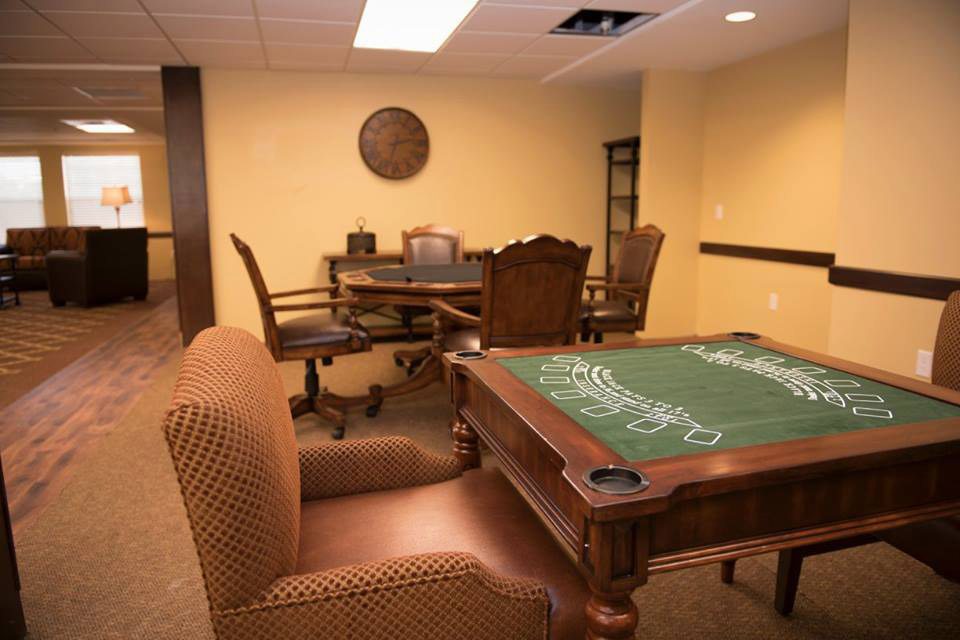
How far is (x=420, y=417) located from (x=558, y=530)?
104 inches

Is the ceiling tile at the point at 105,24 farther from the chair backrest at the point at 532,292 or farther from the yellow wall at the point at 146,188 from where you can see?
the yellow wall at the point at 146,188

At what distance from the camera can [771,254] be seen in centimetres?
495

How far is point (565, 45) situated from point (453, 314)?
104 inches

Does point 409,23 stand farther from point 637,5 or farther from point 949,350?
point 949,350

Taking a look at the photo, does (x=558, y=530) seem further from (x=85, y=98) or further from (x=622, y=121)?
(x=85, y=98)

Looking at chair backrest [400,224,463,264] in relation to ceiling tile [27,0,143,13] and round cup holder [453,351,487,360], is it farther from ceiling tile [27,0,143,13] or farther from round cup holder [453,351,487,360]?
round cup holder [453,351,487,360]

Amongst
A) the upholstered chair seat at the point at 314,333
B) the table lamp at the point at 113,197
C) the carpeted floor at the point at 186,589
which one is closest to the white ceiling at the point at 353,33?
the upholstered chair seat at the point at 314,333

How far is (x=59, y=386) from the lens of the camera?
4.44m

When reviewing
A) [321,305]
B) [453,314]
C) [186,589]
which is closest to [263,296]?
[321,305]

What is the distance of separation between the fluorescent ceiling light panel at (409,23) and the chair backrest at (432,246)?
4.40 feet

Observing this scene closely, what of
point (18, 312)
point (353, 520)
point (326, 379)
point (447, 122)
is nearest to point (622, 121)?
point (447, 122)

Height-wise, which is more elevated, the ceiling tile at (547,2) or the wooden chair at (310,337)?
the ceiling tile at (547,2)

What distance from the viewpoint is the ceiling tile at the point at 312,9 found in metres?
3.72

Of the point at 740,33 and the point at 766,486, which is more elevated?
the point at 740,33
